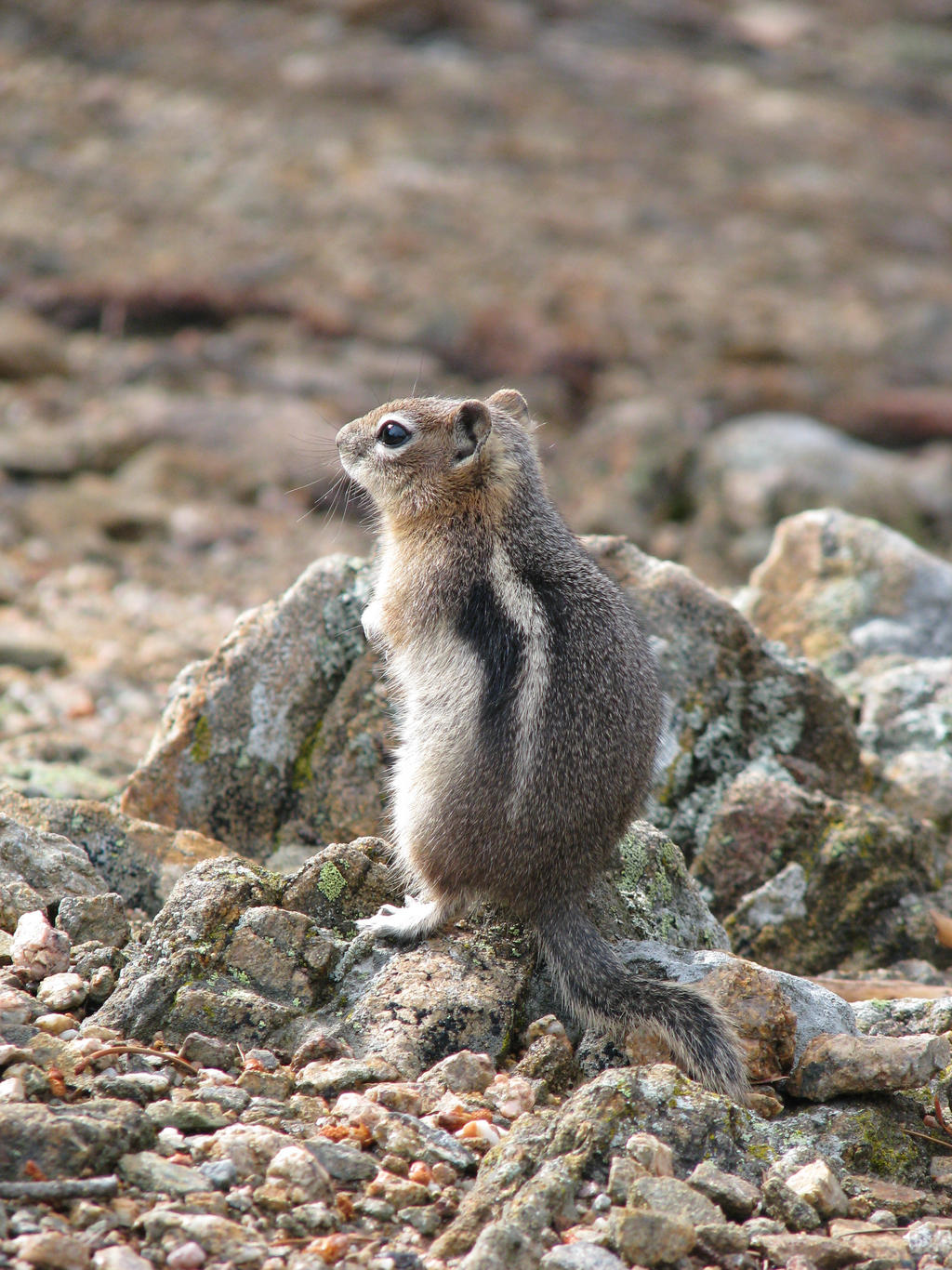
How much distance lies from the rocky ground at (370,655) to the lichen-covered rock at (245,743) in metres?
0.02

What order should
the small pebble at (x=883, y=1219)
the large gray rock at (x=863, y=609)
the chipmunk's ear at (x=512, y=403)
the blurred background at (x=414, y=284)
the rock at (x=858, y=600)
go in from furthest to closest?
the blurred background at (x=414, y=284)
the rock at (x=858, y=600)
the large gray rock at (x=863, y=609)
the chipmunk's ear at (x=512, y=403)
the small pebble at (x=883, y=1219)

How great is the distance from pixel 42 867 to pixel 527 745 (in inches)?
70.3

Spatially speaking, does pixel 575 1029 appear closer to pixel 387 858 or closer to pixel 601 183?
pixel 387 858

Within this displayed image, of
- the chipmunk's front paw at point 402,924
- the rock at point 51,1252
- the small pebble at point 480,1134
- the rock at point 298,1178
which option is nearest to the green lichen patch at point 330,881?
the chipmunk's front paw at point 402,924

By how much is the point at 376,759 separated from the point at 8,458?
26.4ft

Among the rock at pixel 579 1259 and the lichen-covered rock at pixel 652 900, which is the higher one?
the rock at pixel 579 1259

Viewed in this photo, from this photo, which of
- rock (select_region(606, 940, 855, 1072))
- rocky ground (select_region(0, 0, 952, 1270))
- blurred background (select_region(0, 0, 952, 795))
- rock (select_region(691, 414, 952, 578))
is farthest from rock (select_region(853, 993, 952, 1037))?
rock (select_region(691, 414, 952, 578))

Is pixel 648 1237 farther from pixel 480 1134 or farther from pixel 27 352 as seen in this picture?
pixel 27 352

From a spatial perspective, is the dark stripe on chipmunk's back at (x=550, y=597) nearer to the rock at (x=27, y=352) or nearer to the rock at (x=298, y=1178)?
the rock at (x=298, y=1178)

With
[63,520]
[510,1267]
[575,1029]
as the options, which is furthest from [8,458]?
[510,1267]

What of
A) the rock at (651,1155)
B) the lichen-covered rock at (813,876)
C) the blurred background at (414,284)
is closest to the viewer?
the rock at (651,1155)

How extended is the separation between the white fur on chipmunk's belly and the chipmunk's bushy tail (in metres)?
0.57

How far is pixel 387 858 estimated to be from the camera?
186 inches

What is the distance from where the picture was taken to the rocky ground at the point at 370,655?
10.9ft
